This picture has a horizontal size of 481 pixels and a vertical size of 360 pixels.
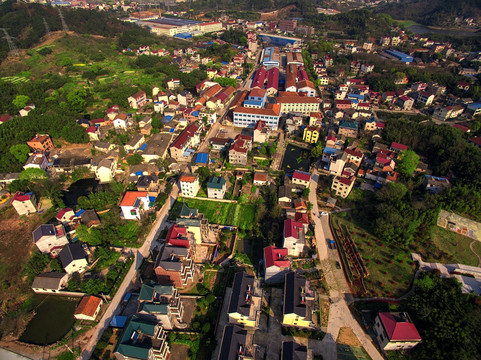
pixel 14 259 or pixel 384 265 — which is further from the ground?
pixel 384 265

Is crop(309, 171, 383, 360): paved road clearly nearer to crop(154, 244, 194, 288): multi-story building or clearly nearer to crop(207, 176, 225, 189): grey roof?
crop(207, 176, 225, 189): grey roof

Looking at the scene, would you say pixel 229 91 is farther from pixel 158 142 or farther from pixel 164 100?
pixel 158 142

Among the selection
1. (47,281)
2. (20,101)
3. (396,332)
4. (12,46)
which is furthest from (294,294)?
(12,46)

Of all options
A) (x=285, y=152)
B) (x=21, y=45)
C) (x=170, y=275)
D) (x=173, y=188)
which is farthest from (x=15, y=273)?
(x=21, y=45)

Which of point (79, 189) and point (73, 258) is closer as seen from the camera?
point (73, 258)

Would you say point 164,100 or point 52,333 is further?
point 164,100

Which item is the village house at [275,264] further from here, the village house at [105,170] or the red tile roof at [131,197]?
the village house at [105,170]

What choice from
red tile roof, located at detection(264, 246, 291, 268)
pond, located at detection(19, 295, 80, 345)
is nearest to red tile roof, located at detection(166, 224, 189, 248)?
red tile roof, located at detection(264, 246, 291, 268)

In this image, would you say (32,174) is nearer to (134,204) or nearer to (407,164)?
(134,204)
